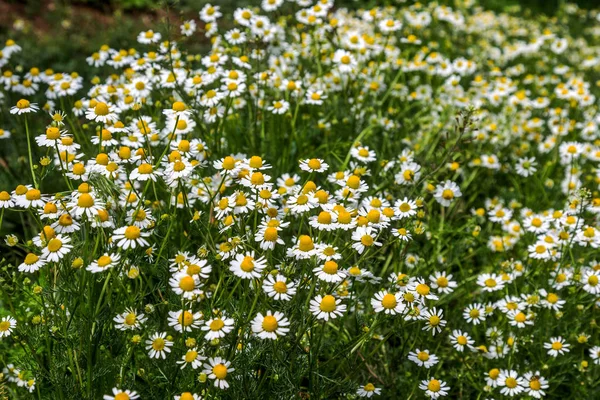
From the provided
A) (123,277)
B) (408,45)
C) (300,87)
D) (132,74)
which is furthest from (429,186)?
(408,45)

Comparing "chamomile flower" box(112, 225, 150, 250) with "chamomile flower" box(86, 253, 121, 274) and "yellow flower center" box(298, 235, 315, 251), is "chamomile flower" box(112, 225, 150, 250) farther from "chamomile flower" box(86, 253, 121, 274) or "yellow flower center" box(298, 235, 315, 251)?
"yellow flower center" box(298, 235, 315, 251)

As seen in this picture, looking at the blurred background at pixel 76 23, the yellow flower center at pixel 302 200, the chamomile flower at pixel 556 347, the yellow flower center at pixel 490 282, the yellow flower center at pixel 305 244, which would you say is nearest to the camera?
the yellow flower center at pixel 305 244

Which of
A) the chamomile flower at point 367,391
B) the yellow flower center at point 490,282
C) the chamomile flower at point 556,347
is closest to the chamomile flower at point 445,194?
the yellow flower center at point 490,282

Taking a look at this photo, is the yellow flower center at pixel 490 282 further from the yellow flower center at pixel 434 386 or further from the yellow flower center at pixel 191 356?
the yellow flower center at pixel 191 356

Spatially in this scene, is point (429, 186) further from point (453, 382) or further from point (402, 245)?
point (453, 382)

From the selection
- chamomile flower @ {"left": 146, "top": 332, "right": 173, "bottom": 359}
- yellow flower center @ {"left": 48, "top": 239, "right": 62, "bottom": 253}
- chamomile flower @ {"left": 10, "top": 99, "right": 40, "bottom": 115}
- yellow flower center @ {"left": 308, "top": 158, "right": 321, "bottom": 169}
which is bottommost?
chamomile flower @ {"left": 146, "top": 332, "right": 173, "bottom": 359}

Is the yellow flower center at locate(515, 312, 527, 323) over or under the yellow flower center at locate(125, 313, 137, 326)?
over

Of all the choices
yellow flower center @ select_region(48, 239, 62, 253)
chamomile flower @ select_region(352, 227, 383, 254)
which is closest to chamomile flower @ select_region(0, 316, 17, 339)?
yellow flower center @ select_region(48, 239, 62, 253)
